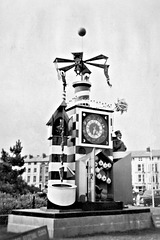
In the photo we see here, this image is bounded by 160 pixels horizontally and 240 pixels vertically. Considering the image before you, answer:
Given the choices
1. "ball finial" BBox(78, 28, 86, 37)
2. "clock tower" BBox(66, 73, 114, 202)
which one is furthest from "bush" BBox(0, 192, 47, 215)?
"ball finial" BBox(78, 28, 86, 37)

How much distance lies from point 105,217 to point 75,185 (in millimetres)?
1439

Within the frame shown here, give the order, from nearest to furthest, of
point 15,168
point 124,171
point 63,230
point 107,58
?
point 63,230
point 124,171
point 107,58
point 15,168

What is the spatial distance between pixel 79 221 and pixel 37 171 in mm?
70177

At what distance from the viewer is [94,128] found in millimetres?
10664

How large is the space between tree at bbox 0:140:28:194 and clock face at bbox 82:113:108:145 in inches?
401

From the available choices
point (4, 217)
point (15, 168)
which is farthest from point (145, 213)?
point (15, 168)

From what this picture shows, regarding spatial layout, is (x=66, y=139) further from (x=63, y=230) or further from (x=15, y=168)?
(x=15, y=168)

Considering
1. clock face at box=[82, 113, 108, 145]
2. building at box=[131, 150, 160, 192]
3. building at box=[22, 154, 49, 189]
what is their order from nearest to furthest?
clock face at box=[82, 113, 108, 145], building at box=[131, 150, 160, 192], building at box=[22, 154, 49, 189]

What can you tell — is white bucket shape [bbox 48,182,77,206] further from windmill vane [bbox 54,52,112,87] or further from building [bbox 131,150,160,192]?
building [bbox 131,150,160,192]

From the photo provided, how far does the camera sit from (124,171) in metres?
10.9

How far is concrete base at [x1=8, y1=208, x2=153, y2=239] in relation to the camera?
7.92 m

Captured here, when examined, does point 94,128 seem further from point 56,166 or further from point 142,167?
point 142,167

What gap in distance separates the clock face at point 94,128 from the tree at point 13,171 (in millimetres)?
10197

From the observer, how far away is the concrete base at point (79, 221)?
7.92 metres
